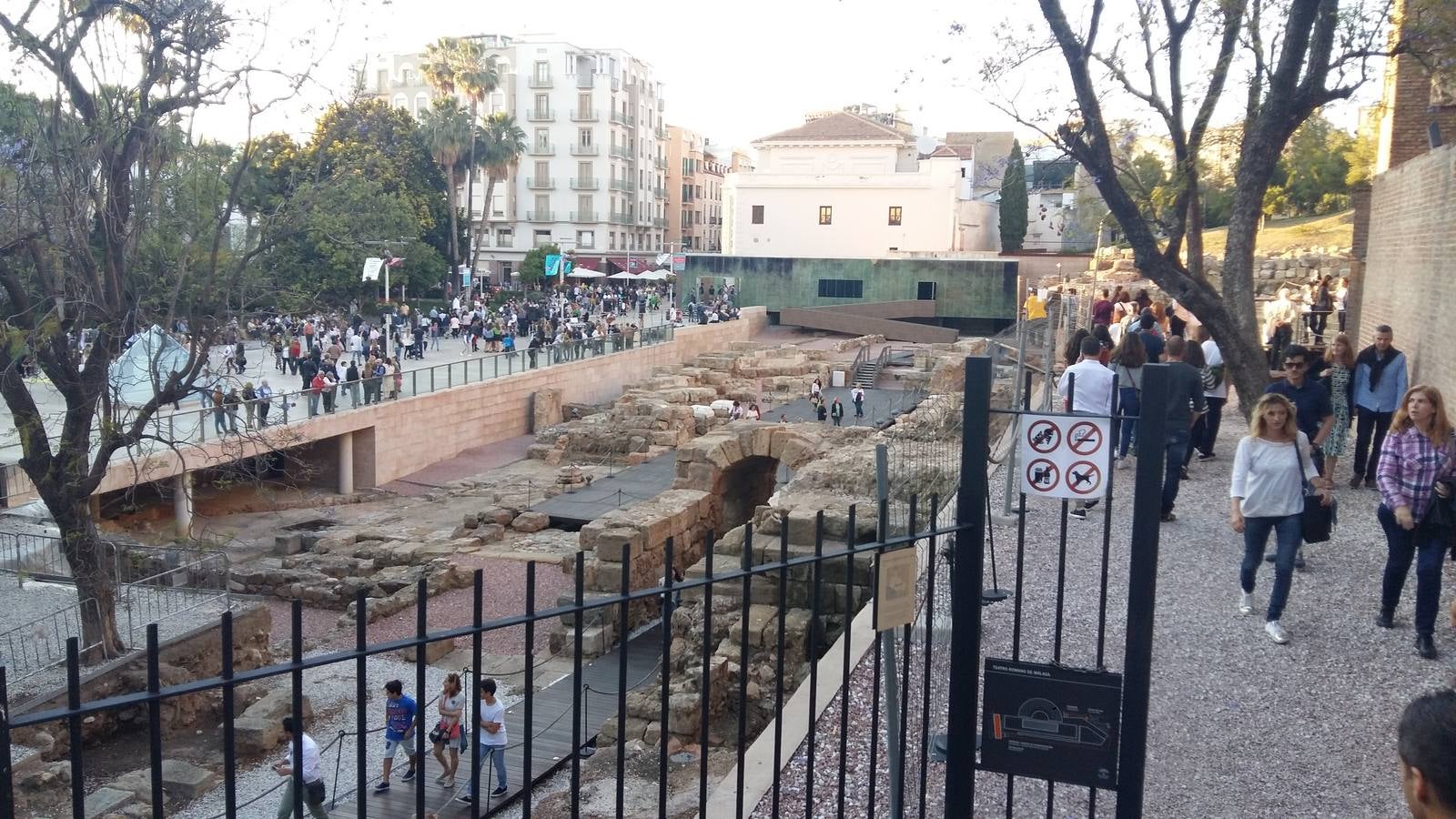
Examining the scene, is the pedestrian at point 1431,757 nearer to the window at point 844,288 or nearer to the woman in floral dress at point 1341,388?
the woman in floral dress at point 1341,388

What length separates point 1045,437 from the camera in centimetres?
393

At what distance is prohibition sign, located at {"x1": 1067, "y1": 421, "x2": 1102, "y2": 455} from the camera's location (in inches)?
154

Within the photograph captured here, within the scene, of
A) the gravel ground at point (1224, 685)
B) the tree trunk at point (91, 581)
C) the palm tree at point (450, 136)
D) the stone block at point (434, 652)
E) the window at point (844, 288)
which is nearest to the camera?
the gravel ground at point (1224, 685)

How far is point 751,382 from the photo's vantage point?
36062mm

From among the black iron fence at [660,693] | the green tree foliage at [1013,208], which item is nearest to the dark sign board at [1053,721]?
the black iron fence at [660,693]

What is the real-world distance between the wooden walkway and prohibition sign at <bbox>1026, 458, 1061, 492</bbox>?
4600 millimetres

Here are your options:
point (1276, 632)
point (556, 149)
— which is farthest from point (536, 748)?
point (556, 149)

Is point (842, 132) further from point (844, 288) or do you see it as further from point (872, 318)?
point (872, 318)

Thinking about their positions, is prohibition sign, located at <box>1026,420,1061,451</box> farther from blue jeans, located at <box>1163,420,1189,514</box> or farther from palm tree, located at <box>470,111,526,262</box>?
palm tree, located at <box>470,111,526,262</box>

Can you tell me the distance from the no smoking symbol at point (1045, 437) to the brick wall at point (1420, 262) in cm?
946

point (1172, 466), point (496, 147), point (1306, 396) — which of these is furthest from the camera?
point (496, 147)

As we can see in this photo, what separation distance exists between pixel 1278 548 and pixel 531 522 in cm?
1562

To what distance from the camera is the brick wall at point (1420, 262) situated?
1192 cm

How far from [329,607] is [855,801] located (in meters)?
13.2
